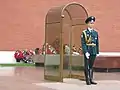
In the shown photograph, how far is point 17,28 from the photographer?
21.6m

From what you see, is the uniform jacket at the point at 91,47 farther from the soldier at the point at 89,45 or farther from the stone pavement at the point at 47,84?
the stone pavement at the point at 47,84

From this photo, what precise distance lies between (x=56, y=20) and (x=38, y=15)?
11.8 m

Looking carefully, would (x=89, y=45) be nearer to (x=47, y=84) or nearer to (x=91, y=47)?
(x=91, y=47)

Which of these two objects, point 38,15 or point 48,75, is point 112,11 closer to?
A: point 38,15

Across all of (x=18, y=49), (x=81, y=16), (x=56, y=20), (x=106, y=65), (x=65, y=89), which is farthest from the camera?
(x=18, y=49)

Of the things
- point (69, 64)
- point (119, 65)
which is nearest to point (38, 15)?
point (119, 65)

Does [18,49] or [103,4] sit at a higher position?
[103,4]

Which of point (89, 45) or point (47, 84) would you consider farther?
point (47, 84)

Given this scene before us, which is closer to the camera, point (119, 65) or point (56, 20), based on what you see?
point (56, 20)

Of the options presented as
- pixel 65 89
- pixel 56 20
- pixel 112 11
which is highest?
pixel 112 11

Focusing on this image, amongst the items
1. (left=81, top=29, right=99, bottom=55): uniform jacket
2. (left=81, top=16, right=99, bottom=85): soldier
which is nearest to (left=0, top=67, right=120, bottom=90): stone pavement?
(left=81, top=16, right=99, bottom=85): soldier

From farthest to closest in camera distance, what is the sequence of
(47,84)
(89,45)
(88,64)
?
(47,84) → (88,64) → (89,45)

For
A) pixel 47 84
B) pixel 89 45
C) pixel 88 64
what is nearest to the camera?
pixel 89 45

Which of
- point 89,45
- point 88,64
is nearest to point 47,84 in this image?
point 88,64
